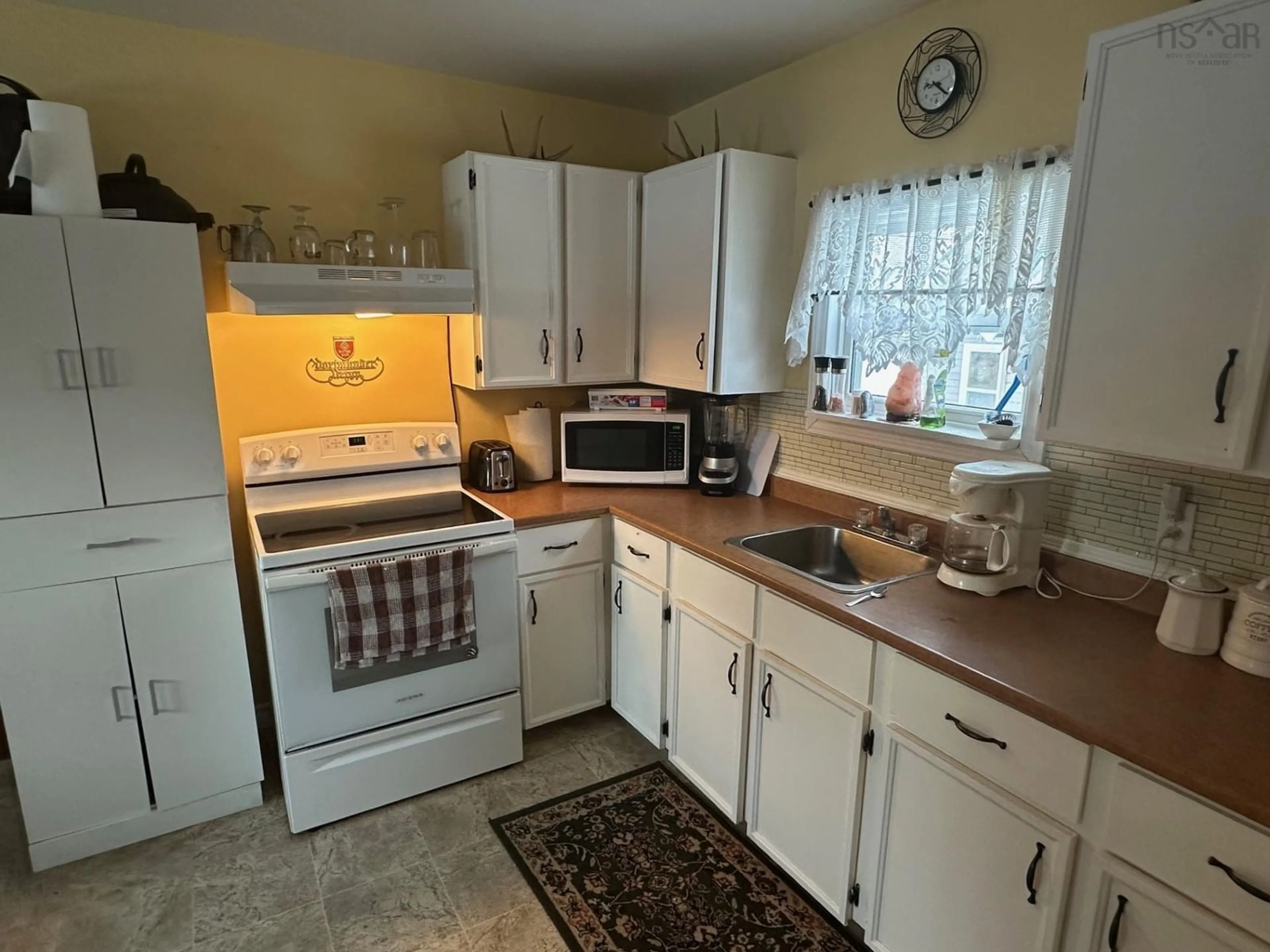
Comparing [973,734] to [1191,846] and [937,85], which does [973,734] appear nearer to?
[1191,846]

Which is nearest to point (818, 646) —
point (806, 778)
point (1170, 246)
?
point (806, 778)

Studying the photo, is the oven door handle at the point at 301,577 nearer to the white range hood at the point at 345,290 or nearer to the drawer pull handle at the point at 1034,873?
the white range hood at the point at 345,290

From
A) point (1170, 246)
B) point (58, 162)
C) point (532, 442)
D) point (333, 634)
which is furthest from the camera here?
point (532, 442)

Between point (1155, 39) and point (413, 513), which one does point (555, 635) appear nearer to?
point (413, 513)

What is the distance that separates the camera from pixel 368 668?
7.46ft

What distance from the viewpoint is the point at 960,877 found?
5.01 ft

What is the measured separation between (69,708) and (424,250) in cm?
181

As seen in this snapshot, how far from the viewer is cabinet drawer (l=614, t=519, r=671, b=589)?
245cm

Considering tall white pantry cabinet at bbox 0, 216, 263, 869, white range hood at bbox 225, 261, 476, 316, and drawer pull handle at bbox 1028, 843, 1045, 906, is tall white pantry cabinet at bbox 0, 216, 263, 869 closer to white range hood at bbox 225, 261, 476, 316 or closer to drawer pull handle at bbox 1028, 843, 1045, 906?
white range hood at bbox 225, 261, 476, 316

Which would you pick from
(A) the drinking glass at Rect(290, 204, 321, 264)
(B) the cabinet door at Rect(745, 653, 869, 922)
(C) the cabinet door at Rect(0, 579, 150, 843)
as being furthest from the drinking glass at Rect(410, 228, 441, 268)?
(B) the cabinet door at Rect(745, 653, 869, 922)

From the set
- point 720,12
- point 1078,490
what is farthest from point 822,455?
point 720,12

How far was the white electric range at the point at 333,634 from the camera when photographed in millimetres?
2188

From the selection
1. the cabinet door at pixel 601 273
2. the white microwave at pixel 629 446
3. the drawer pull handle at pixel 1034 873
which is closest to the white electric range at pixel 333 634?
the white microwave at pixel 629 446

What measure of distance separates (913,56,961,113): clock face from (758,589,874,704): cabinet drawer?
1505 millimetres
